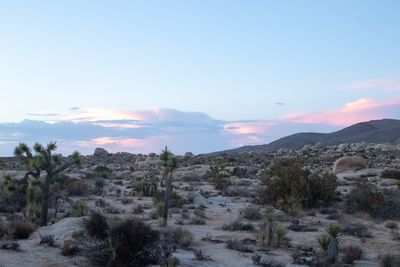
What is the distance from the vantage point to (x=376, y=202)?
21484mm

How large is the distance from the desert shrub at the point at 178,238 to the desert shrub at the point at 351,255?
156 inches

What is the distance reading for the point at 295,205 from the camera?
22.2 metres

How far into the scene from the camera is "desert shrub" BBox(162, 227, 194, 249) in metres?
13.8

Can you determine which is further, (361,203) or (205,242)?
(361,203)

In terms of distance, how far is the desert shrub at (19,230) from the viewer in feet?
47.0

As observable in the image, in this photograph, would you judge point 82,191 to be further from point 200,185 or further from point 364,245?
point 364,245

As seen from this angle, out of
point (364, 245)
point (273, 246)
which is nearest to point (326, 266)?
point (273, 246)

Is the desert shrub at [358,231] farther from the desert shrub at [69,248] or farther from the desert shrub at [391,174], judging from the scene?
the desert shrub at [391,174]

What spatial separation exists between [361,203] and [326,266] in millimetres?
10627

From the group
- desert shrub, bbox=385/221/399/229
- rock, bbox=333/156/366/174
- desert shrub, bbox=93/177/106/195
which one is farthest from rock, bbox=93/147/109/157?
desert shrub, bbox=385/221/399/229

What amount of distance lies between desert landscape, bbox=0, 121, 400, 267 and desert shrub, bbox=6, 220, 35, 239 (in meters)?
0.03

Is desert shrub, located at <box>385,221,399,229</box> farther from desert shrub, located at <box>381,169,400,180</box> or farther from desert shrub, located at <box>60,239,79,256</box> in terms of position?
desert shrub, located at <box>381,169,400,180</box>

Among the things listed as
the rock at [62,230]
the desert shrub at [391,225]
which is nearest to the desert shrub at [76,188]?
the rock at [62,230]

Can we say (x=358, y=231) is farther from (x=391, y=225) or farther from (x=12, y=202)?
(x=12, y=202)
